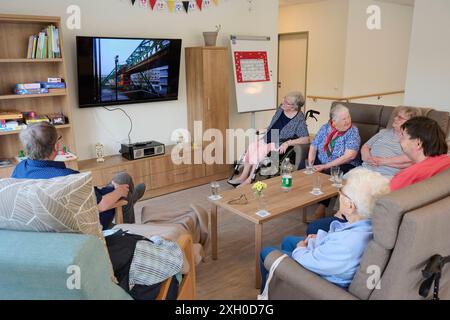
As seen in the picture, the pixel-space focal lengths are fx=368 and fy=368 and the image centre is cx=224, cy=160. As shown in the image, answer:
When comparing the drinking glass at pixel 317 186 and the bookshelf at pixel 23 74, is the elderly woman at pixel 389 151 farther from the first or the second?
the bookshelf at pixel 23 74

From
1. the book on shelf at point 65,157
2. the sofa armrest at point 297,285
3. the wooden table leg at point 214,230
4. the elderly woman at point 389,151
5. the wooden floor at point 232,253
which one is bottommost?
the wooden floor at point 232,253

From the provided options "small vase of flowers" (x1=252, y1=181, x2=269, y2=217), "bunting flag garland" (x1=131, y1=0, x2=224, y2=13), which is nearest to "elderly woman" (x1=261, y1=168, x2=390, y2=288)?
"small vase of flowers" (x1=252, y1=181, x2=269, y2=217)

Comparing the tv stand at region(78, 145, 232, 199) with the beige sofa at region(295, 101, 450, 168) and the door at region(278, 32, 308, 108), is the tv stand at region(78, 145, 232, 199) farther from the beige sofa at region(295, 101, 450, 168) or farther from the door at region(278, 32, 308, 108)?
the door at region(278, 32, 308, 108)

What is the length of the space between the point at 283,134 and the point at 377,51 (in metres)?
4.05

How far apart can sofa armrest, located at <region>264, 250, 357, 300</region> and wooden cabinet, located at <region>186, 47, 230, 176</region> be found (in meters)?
2.75

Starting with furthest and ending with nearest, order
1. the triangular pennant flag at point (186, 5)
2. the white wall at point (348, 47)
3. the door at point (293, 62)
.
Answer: the door at point (293, 62), the white wall at point (348, 47), the triangular pennant flag at point (186, 5)

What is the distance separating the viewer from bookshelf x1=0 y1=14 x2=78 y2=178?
3137mm

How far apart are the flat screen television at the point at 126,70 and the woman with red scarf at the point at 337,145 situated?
5.96 feet

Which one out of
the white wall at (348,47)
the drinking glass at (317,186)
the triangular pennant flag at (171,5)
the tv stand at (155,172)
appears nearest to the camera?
the drinking glass at (317,186)

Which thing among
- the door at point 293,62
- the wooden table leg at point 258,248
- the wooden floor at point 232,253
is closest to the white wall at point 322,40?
the door at point 293,62

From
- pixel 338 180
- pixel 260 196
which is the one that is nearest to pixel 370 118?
pixel 338 180

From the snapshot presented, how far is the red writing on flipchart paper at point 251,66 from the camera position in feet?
15.2
